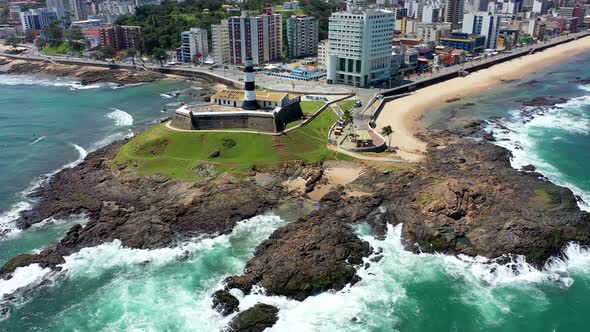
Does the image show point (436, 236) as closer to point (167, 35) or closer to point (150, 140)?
point (150, 140)

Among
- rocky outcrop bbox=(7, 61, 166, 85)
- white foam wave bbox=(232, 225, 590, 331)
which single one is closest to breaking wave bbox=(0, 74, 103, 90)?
rocky outcrop bbox=(7, 61, 166, 85)

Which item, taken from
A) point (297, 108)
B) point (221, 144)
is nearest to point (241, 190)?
point (221, 144)

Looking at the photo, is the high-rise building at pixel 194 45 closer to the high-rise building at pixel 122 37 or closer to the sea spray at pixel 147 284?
the high-rise building at pixel 122 37

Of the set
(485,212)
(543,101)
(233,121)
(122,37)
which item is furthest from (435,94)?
(122,37)

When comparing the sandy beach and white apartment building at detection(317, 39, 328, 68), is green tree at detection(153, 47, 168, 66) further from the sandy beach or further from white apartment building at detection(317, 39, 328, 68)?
the sandy beach

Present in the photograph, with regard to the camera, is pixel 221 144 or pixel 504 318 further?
pixel 221 144

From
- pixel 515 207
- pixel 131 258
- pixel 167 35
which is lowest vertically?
pixel 131 258

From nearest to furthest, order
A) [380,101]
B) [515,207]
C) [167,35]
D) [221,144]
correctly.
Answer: [515,207] < [221,144] < [380,101] < [167,35]
